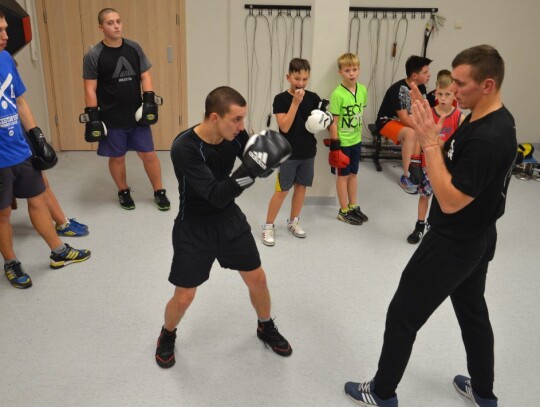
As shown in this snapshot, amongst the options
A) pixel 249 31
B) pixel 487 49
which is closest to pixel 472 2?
pixel 249 31

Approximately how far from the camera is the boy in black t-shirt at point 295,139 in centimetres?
346

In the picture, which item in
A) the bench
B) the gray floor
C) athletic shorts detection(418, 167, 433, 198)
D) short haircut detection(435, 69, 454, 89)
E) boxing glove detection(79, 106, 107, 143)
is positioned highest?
short haircut detection(435, 69, 454, 89)

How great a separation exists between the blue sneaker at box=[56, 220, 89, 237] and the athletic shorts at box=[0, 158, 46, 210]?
65cm

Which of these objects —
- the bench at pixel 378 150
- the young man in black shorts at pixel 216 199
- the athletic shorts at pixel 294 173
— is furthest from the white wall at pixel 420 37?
the young man in black shorts at pixel 216 199

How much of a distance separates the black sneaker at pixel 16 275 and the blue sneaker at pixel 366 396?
200 centimetres

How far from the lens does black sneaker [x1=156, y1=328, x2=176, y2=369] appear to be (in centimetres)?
248

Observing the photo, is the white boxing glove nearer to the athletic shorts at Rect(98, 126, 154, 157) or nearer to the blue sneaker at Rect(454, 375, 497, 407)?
the athletic shorts at Rect(98, 126, 154, 157)

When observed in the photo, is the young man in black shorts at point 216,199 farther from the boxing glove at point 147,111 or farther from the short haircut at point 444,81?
the boxing glove at point 147,111

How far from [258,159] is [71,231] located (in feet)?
7.61

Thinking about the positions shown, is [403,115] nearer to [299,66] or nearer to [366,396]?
[299,66]

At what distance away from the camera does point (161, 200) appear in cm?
441

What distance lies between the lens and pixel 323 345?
267 cm

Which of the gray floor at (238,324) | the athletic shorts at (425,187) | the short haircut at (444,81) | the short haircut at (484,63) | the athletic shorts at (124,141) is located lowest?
the gray floor at (238,324)

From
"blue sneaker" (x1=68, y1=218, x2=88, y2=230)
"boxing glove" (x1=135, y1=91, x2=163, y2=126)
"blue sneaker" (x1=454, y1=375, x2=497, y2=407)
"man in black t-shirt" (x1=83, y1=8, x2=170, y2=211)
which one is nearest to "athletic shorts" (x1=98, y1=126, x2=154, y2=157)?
"man in black t-shirt" (x1=83, y1=8, x2=170, y2=211)
